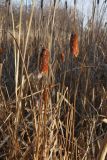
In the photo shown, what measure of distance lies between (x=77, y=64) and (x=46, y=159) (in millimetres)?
1595

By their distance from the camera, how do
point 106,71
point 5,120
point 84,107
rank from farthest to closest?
1. point 106,71
2. point 84,107
3. point 5,120

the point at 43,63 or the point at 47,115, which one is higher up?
the point at 43,63

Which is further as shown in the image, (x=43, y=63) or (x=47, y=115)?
(x=47, y=115)

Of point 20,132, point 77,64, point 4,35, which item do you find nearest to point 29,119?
point 20,132

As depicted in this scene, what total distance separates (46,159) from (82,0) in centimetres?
208

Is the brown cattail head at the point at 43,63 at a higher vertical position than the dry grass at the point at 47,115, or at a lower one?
higher

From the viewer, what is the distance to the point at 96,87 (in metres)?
2.56

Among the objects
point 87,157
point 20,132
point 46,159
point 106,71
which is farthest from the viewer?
point 106,71

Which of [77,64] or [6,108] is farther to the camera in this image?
[77,64]

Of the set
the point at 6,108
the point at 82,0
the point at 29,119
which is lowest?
the point at 29,119

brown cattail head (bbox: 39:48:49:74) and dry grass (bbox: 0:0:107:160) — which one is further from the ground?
brown cattail head (bbox: 39:48:49:74)

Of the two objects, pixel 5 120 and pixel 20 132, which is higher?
pixel 5 120

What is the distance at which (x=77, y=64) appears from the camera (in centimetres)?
290

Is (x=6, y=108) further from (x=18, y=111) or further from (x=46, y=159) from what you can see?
(x=46, y=159)
